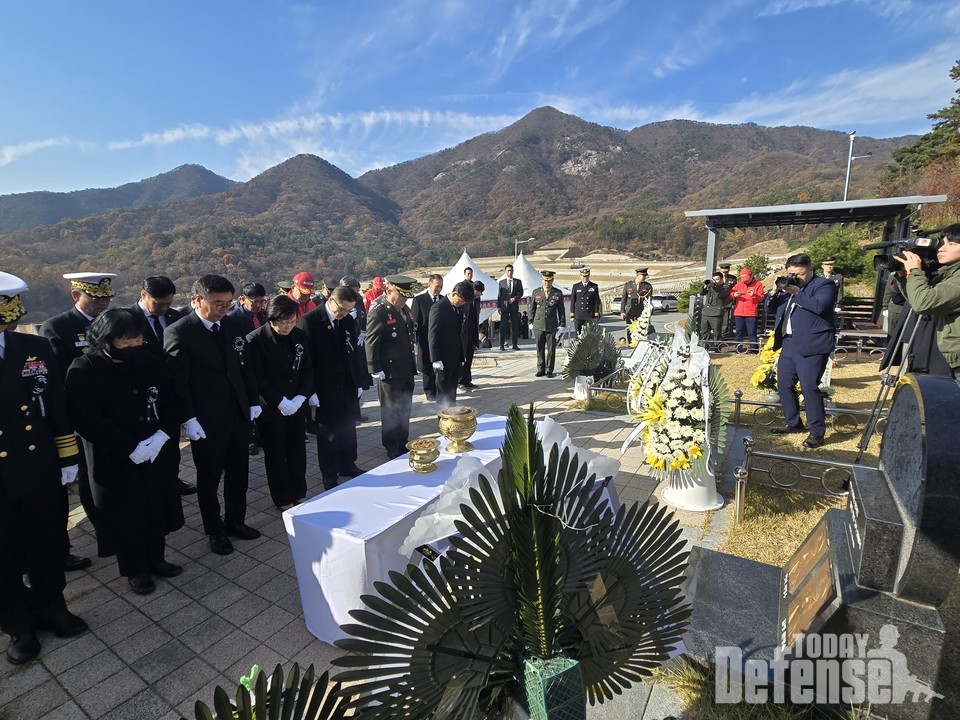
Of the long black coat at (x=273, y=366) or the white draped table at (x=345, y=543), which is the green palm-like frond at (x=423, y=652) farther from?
the long black coat at (x=273, y=366)

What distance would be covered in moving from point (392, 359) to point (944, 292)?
194 inches

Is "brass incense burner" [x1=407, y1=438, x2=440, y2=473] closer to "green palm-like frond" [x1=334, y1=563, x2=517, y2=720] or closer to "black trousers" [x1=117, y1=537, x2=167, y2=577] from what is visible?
"black trousers" [x1=117, y1=537, x2=167, y2=577]

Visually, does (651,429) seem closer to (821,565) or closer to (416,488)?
(821,565)

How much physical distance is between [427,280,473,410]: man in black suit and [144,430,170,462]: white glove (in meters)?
3.90

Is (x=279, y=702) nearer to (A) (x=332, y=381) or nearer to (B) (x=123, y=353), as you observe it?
(B) (x=123, y=353)

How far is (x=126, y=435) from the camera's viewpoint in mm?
3014

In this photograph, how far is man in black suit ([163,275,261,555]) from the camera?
11.5ft

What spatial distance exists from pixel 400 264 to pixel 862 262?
64.7 m

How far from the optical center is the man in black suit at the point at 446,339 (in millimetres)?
6676

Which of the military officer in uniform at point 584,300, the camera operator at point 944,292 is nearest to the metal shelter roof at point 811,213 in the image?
the military officer in uniform at point 584,300

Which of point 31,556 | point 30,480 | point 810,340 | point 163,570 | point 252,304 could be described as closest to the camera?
point 30,480

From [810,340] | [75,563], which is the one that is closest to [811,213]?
[810,340]

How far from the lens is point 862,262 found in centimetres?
1509

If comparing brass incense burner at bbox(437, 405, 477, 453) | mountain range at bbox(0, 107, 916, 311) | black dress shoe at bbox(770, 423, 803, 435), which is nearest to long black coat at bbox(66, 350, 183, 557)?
brass incense burner at bbox(437, 405, 477, 453)
